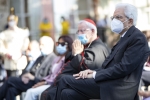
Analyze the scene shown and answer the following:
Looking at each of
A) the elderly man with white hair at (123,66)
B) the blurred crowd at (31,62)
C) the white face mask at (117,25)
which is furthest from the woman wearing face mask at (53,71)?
the white face mask at (117,25)

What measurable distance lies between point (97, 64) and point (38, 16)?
948 cm

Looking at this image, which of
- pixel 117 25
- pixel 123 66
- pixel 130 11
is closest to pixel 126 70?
pixel 123 66

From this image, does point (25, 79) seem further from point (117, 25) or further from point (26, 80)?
point (117, 25)

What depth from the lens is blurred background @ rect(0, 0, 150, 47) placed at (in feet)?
46.4

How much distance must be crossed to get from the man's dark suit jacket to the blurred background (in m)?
8.80

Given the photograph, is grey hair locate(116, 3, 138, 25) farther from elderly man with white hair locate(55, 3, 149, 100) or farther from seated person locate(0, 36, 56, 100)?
seated person locate(0, 36, 56, 100)

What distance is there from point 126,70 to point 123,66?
0.05 meters

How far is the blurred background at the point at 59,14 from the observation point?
14.1m

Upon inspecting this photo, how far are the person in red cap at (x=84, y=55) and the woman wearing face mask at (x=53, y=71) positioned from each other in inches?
12.6

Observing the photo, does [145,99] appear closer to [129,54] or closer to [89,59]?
[129,54]

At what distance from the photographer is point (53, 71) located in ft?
21.2

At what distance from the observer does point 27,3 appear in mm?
14773

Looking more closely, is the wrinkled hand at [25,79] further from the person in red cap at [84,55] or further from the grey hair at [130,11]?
the grey hair at [130,11]

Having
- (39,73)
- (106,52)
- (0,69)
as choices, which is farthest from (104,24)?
(106,52)
